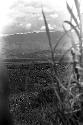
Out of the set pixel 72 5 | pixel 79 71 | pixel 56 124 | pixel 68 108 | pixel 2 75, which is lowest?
pixel 56 124

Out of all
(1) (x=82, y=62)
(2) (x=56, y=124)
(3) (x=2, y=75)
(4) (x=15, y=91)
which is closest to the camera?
(3) (x=2, y=75)

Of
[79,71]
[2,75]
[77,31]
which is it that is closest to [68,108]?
[79,71]

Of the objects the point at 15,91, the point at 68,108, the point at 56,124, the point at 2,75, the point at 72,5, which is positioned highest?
the point at 72,5

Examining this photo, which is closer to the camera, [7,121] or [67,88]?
[7,121]

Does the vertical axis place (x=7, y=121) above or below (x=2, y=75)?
below

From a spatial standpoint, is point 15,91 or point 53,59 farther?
point 15,91

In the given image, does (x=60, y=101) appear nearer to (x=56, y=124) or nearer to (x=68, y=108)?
(x=68, y=108)

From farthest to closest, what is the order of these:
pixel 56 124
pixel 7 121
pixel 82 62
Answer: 1. pixel 56 124
2. pixel 82 62
3. pixel 7 121

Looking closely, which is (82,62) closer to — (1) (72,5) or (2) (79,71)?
(2) (79,71)

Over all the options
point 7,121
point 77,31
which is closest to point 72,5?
point 77,31
